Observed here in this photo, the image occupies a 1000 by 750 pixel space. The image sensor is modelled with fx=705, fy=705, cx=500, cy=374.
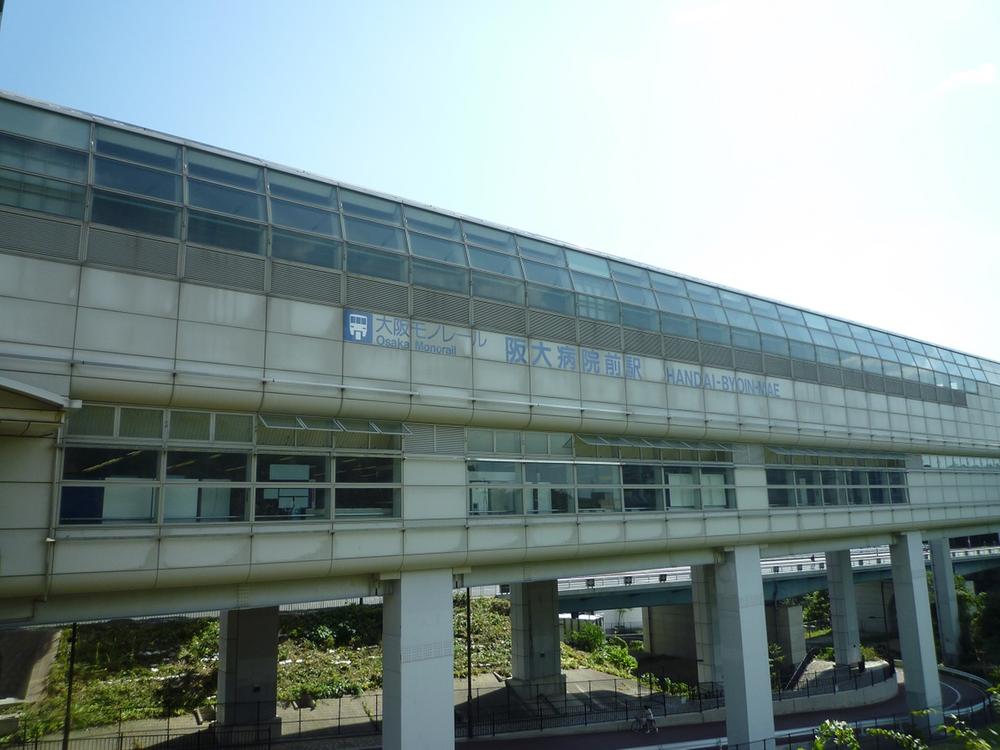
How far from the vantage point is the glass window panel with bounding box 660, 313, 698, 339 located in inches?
929

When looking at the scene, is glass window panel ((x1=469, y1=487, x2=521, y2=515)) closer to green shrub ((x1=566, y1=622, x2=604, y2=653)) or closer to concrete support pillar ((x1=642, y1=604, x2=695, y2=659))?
concrete support pillar ((x1=642, y1=604, x2=695, y2=659))

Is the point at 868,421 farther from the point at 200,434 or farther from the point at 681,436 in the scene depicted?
the point at 200,434

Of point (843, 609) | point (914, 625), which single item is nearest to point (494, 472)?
point (914, 625)

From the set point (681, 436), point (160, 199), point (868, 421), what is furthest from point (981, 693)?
point (160, 199)

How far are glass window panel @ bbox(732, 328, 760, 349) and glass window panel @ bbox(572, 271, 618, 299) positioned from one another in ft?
19.8

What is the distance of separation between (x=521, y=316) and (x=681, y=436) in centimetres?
733

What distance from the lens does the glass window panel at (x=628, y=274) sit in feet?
Answer: 77.2

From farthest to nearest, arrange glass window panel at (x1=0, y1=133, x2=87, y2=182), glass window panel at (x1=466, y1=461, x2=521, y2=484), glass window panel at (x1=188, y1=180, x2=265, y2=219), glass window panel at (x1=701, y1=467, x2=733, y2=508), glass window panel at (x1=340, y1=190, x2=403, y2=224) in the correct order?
glass window panel at (x1=701, y1=467, x2=733, y2=508)
glass window panel at (x1=466, y1=461, x2=521, y2=484)
glass window panel at (x1=340, y1=190, x2=403, y2=224)
glass window panel at (x1=188, y1=180, x2=265, y2=219)
glass window panel at (x1=0, y1=133, x2=87, y2=182)

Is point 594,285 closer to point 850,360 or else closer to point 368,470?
point 368,470

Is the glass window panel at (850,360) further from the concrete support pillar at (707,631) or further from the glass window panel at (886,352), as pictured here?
the concrete support pillar at (707,631)

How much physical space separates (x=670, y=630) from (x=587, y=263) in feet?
111

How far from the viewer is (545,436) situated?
65.3 ft

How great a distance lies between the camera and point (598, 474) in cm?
2081

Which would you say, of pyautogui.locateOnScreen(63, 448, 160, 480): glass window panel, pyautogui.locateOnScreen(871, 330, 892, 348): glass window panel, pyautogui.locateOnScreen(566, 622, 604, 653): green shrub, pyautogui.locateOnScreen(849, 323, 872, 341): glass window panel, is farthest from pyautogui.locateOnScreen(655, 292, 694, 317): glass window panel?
pyautogui.locateOnScreen(566, 622, 604, 653): green shrub
